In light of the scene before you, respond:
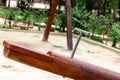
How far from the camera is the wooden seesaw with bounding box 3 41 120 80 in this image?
1.91m

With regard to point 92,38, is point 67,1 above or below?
above

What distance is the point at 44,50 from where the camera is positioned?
452 inches

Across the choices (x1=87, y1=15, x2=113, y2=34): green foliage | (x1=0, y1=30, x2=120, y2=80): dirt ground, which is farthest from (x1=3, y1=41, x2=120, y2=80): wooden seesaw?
(x1=87, y1=15, x2=113, y2=34): green foliage

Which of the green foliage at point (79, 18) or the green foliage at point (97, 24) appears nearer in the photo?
the green foliage at point (97, 24)

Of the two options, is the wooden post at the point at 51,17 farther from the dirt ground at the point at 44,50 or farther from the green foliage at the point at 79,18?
the green foliage at the point at 79,18

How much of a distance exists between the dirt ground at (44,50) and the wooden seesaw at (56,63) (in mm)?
4750

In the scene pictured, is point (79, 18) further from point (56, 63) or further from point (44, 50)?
point (56, 63)

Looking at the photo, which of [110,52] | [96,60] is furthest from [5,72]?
[110,52]

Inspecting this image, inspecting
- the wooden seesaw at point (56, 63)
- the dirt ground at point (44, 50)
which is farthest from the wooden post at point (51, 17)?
the wooden seesaw at point (56, 63)

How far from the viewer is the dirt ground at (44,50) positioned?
7.42 m

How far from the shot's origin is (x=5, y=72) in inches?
291

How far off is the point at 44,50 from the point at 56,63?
31.2 feet

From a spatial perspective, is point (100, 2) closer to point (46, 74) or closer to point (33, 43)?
point (33, 43)

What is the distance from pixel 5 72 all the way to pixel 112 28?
25.9 ft
